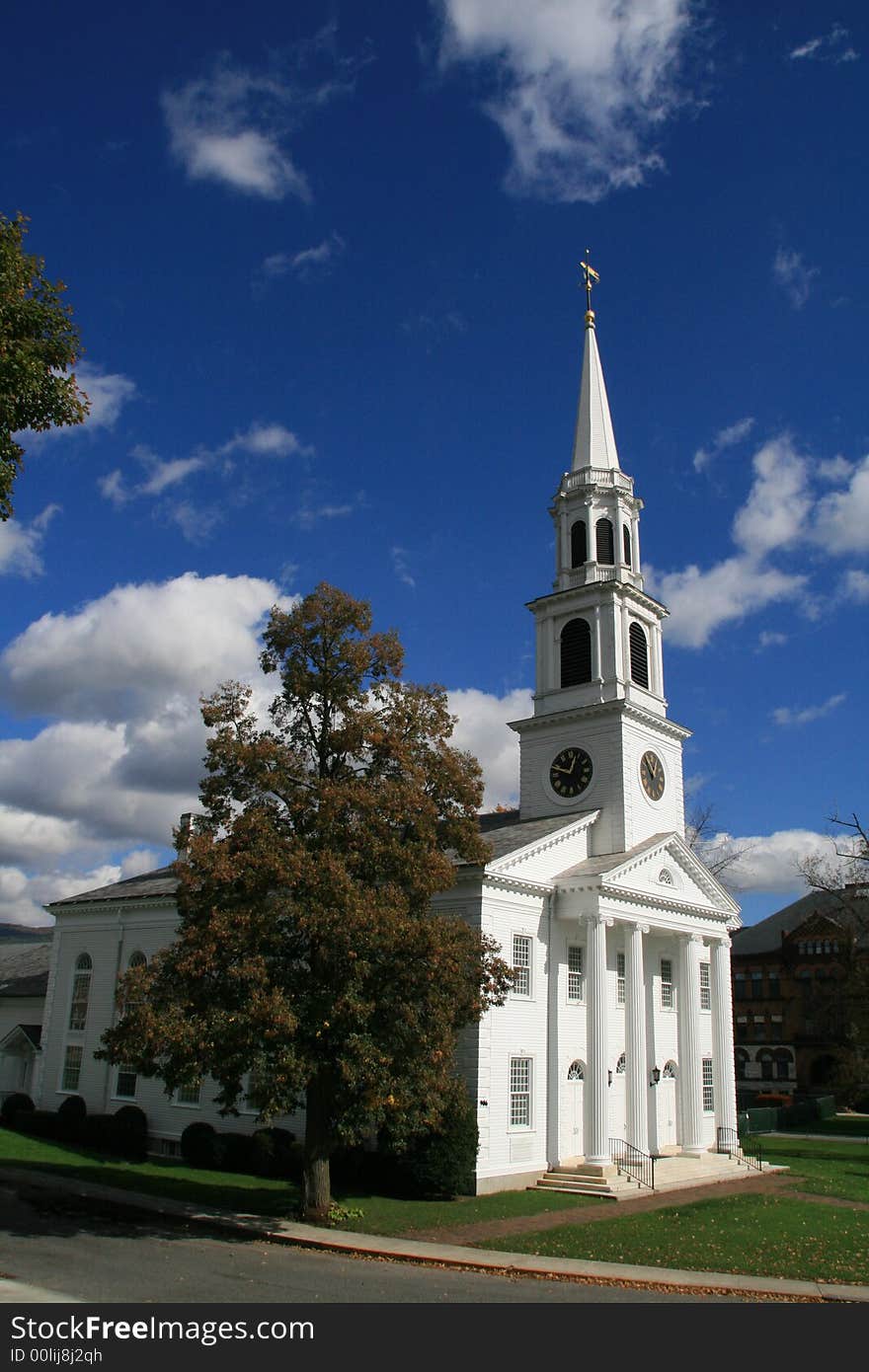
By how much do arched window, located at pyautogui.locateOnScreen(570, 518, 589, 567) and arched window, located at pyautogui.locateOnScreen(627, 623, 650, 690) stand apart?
352 cm

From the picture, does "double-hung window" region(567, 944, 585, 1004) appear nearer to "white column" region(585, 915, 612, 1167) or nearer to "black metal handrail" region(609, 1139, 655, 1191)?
"white column" region(585, 915, 612, 1167)

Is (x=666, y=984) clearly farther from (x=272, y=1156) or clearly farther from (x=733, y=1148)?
(x=272, y=1156)

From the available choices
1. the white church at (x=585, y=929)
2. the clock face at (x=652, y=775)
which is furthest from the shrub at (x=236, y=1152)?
the clock face at (x=652, y=775)

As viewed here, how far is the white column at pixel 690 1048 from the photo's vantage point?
33.3 meters

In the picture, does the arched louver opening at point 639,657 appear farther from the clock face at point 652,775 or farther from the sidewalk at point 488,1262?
the sidewalk at point 488,1262

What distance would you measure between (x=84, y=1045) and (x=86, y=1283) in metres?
25.3

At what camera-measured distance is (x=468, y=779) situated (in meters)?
23.5

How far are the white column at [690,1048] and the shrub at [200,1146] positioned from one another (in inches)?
580

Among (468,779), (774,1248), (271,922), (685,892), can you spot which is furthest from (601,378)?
(774,1248)

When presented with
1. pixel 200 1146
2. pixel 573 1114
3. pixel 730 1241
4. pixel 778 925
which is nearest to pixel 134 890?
pixel 200 1146

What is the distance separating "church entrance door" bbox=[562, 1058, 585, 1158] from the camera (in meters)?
29.9

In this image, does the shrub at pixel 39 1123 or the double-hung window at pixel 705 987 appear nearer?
the shrub at pixel 39 1123

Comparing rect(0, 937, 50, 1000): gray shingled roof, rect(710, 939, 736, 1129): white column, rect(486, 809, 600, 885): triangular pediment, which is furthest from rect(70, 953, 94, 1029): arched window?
rect(710, 939, 736, 1129): white column

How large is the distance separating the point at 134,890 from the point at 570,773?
17.3m
